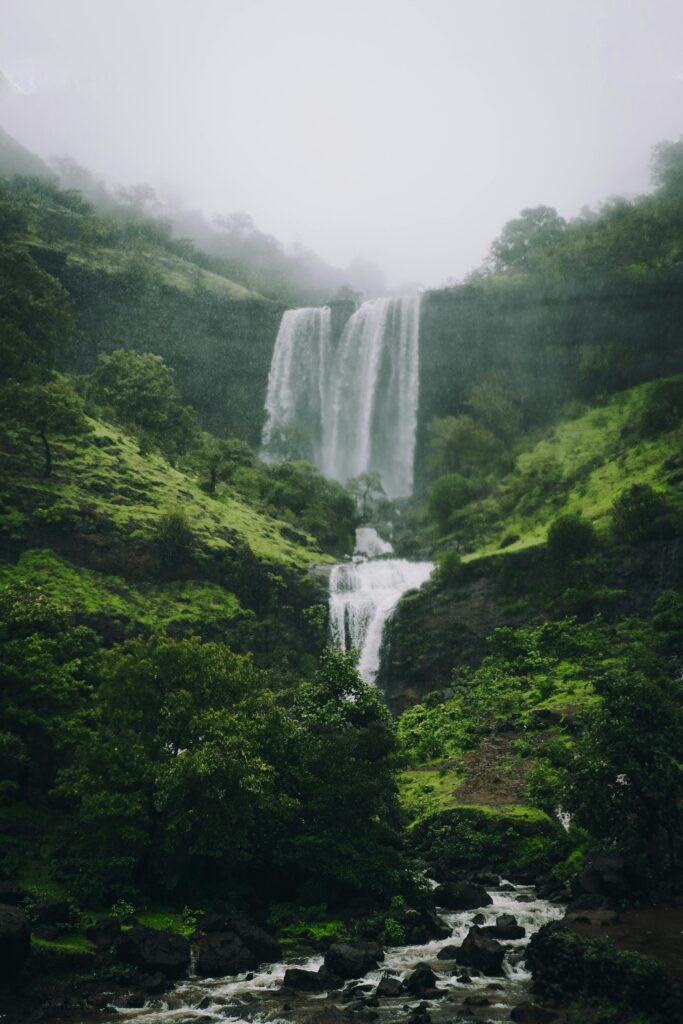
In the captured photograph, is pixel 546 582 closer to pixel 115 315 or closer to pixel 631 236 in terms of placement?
pixel 631 236

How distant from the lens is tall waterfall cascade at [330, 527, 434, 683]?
46.8m

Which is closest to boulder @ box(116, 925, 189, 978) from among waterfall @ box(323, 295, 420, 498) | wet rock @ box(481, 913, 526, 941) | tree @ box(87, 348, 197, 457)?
wet rock @ box(481, 913, 526, 941)

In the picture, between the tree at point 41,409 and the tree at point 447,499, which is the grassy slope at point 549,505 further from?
the tree at point 41,409

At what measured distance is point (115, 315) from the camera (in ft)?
255

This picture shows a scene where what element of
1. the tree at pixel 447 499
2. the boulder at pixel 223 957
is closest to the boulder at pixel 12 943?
the boulder at pixel 223 957

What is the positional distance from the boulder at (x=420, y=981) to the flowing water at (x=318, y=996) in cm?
23

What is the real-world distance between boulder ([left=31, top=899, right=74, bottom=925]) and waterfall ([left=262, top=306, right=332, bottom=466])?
6245 centimetres

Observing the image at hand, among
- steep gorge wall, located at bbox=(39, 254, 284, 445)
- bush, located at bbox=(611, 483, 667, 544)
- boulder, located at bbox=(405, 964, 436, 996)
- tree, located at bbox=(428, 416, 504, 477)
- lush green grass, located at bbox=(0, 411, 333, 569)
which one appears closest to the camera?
boulder, located at bbox=(405, 964, 436, 996)

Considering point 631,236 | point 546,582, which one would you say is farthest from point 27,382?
point 631,236

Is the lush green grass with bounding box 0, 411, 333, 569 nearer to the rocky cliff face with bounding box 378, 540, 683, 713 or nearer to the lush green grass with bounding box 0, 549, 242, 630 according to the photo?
the lush green grass with bounding box 0, 549, 242, 630

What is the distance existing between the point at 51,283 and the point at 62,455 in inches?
724

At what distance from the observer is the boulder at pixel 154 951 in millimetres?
17500

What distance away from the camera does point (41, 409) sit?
42.5 metres

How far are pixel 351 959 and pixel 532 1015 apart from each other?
506 centimetres
